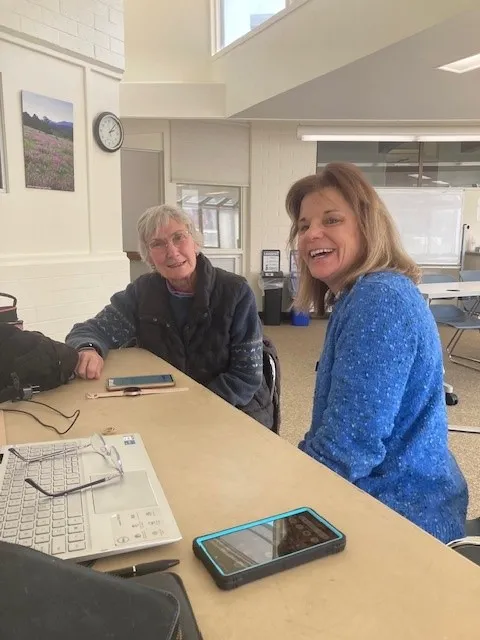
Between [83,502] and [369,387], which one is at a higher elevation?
[369,387]

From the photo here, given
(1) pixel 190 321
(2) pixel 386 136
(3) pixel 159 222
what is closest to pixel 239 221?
(2) pixel 386 136

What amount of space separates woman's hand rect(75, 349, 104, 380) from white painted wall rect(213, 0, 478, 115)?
2.96 m

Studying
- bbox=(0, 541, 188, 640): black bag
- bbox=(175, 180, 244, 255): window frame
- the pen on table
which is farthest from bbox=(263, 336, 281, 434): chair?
bbox=(175, 180, 244, 255): window frame

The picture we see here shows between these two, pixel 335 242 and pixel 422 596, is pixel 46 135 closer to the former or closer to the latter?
pixel 335 242

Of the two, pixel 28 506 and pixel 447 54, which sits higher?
pixel 447 54

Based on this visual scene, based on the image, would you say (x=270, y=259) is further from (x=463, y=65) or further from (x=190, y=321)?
(x=190, y=321)

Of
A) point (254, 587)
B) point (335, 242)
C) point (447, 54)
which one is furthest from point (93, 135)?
point (254, 587)

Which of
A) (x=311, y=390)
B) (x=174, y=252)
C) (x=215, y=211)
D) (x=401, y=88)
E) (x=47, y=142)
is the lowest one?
(x=311, y=390)

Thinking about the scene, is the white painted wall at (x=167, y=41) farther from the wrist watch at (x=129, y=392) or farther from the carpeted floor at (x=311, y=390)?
the wrist watch at (x=129, y=392)

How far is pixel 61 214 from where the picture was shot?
3.61 meters

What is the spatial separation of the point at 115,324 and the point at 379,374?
4.13 ft

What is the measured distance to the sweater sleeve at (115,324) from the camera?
1.92 metres

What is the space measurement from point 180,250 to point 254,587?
145 centimetres

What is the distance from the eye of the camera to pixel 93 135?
3.76 meters
